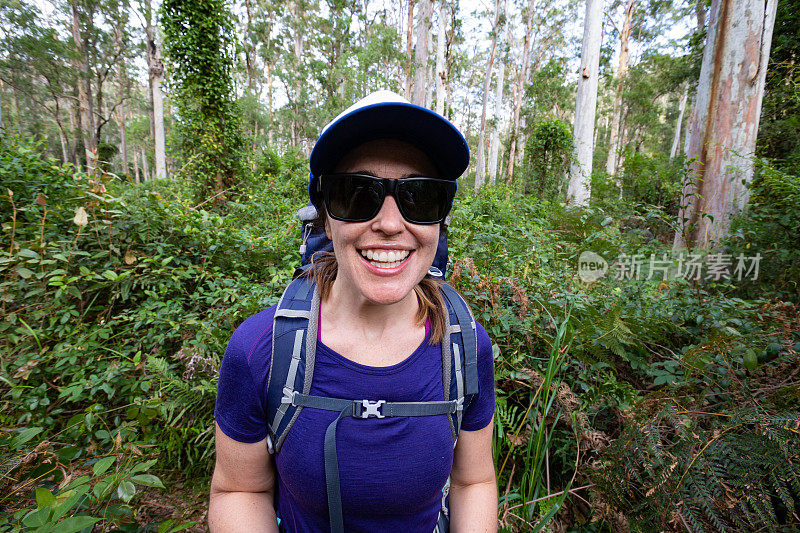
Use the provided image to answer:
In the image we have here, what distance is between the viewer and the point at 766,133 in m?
6.36

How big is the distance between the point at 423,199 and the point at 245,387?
75 centimetres

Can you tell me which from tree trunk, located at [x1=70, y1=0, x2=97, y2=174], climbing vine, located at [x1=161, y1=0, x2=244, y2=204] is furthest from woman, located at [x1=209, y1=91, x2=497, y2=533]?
tree trunk, located at [x1=70, y1=0, x2=97, y2=174]

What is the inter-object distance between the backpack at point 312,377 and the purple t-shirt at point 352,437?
2 cm

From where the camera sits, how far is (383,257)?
3.37 ft

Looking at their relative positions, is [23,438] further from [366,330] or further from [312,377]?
[366,330]

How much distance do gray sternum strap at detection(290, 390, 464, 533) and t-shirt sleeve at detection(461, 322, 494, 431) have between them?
201mm

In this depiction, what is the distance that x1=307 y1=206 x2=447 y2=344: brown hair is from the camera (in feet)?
3.82

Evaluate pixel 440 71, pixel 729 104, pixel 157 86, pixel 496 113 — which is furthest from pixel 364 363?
pixel 496 113

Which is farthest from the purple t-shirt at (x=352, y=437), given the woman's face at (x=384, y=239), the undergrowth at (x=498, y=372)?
the undergrowth at (x=498, y=372)

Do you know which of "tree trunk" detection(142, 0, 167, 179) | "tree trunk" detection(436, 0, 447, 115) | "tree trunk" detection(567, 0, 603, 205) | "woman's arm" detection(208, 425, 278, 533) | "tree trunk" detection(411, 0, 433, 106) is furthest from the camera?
"tree trunk" detection(436, 0, 447, 115)

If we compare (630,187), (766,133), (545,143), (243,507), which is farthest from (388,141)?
(545,143)

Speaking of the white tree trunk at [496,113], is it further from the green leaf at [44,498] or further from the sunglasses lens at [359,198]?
the green leaf at [44,498]

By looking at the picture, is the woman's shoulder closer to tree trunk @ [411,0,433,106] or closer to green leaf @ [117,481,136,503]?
green leaf @ [117,481,136,503]

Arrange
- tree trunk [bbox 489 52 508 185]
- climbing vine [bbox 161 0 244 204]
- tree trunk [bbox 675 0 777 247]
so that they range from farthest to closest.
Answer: tree trunk [bbox 489 52 508 185] → climbing vine [bbox 161 0 244 204] → tree trunk [bbox 675 0 777 247]
